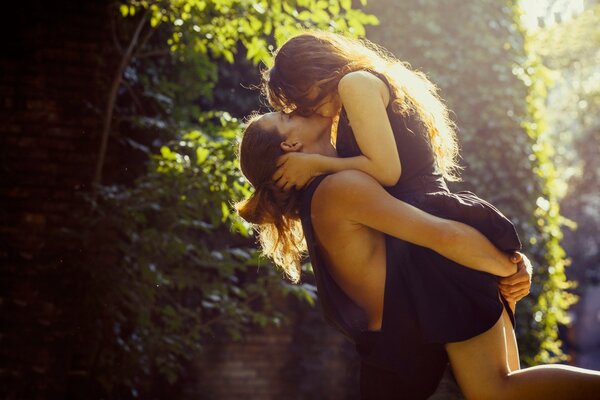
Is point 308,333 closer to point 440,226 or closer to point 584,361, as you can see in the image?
point 440,226

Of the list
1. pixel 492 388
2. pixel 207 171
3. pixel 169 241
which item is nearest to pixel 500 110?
pixel 207 171

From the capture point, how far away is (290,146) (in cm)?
269

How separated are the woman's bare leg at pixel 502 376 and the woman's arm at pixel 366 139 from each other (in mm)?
551

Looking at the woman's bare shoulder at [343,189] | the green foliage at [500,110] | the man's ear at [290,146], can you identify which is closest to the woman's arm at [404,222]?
the woman's bare shoulder at [343,189]

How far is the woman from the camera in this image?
2396 millimetres

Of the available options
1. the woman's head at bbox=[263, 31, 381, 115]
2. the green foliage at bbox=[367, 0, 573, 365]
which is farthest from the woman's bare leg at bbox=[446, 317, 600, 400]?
the green foliage at bbox=[367, 0, 573, 365]

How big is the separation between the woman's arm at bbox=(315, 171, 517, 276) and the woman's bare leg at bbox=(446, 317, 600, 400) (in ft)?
0.73

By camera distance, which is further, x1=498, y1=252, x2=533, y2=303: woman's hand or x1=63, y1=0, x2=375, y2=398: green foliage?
x1=63, y1=0, x2=375, y2=398: green foliage

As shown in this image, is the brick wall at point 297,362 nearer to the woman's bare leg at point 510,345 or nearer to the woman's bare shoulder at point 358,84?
the woman's bare leg at point 510,345

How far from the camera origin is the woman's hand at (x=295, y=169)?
8.59ft

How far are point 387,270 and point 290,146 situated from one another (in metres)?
0.51

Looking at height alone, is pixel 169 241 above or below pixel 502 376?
below

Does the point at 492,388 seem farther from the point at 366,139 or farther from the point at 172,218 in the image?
the point at 172,218

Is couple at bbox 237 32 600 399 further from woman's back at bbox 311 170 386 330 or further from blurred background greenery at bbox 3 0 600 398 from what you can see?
blurred background greenery at bbox 3 0 600 398
